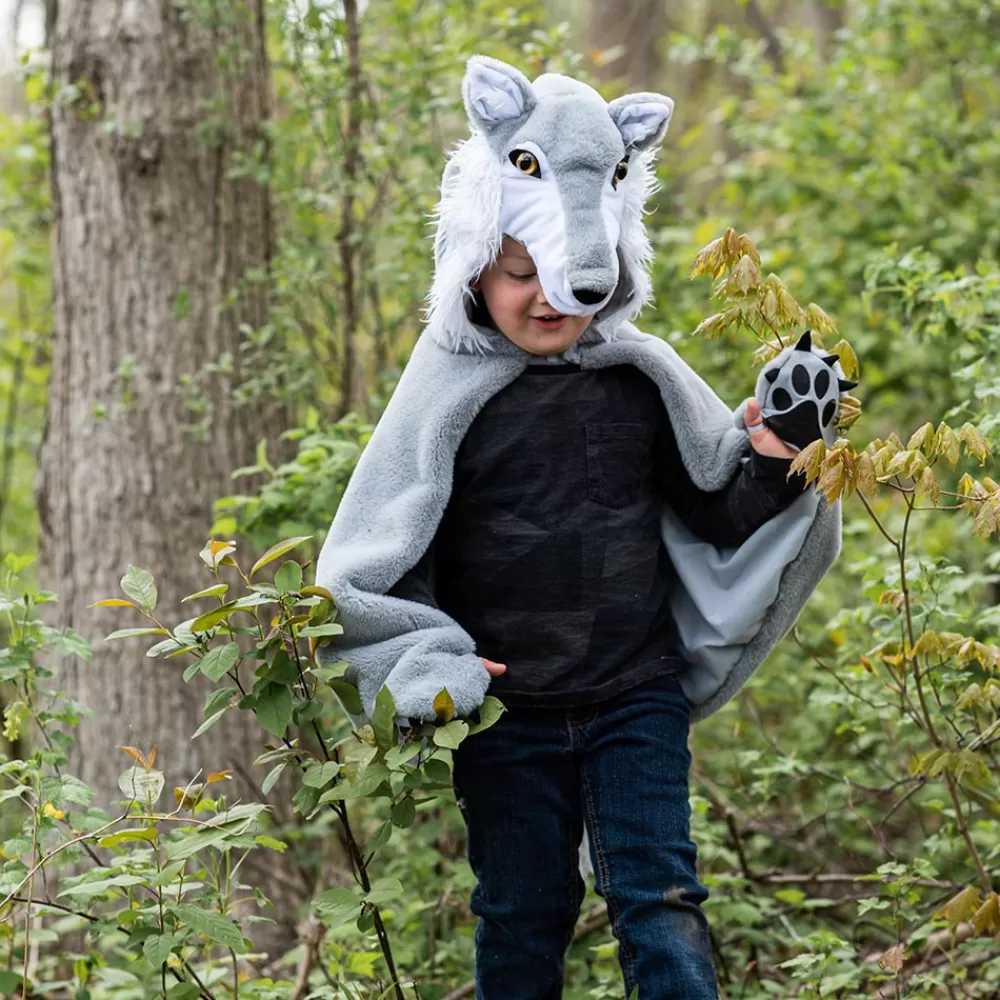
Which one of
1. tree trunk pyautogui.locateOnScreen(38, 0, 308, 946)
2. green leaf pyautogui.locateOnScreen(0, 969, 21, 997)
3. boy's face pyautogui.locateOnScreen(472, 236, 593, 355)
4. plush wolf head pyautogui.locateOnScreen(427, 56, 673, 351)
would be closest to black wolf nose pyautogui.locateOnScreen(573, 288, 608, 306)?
plush wolf head pyautogui.locateOnScreen(427, 56, 673, 351)

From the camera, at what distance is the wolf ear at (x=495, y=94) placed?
8.25 ft

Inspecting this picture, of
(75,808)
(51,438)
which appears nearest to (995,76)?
(51,438)

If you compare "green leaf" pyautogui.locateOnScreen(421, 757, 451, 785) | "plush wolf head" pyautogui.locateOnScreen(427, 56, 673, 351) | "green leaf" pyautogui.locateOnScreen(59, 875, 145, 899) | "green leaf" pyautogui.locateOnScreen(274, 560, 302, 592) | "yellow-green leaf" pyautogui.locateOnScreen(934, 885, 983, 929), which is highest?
"plush wolf head" pyautogui.locateOnScreen(427, 56, 673, 351)

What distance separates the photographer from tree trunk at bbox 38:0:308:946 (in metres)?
4.07

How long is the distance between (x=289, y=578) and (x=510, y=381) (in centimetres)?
60

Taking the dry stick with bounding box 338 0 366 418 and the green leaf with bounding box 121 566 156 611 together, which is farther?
the dry stick with bounding box 338 0 366 418

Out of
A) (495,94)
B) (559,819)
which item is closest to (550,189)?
(495,94)

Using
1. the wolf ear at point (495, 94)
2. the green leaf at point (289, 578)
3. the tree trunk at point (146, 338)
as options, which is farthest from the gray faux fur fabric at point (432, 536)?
the tree trunk at point (146, 338)

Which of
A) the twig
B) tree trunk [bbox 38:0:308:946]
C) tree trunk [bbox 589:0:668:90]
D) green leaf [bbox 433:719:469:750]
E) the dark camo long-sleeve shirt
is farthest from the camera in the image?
tree trunk [bbox 589:0:668:90]

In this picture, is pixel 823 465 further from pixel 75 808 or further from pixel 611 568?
pixel 75 808

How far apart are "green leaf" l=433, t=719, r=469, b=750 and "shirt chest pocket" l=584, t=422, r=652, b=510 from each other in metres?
0.55

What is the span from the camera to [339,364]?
14.7 feet

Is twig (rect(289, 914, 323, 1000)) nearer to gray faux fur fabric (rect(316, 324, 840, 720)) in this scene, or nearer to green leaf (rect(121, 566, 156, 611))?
gray faux fur fabric (rect(316, 324, 840, 720))

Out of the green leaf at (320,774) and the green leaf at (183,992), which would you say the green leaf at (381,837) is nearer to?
the green leaf at (320,774)
